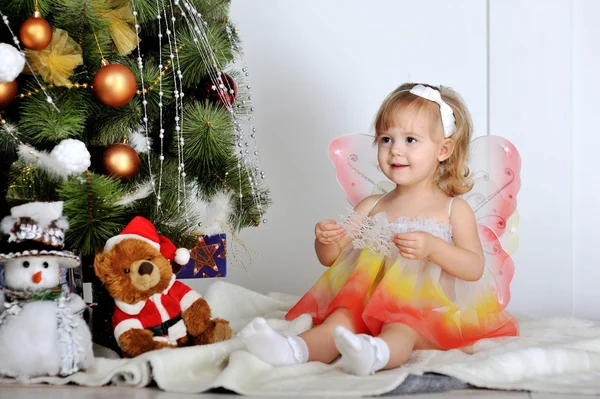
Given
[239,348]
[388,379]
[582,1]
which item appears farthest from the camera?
[582,1]

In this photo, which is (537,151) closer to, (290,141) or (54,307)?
(290,141)

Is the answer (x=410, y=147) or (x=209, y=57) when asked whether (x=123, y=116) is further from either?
(x=410, y=147)

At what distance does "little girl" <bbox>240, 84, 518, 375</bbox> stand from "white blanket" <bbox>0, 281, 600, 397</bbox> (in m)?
0.07

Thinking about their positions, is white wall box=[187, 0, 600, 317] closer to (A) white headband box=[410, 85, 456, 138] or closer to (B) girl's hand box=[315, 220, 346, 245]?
(A) white headband box=[410, 85, 456, 138]

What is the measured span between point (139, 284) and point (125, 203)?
0.56 feet

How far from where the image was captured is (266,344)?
121cm

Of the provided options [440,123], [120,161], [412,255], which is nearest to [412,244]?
[412,255]

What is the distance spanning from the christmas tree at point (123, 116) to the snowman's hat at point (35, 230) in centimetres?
6

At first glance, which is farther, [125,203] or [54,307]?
[125,203]

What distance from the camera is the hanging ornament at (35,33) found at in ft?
4.18

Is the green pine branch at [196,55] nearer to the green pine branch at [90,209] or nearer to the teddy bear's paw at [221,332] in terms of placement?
the green pine branch at [90,209]

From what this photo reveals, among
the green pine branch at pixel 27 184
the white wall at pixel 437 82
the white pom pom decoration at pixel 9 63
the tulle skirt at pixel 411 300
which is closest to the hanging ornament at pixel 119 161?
the green pine branch at pixel 27 184

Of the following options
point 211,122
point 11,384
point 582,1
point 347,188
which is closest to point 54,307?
point 11,384

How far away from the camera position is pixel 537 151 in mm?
2193
